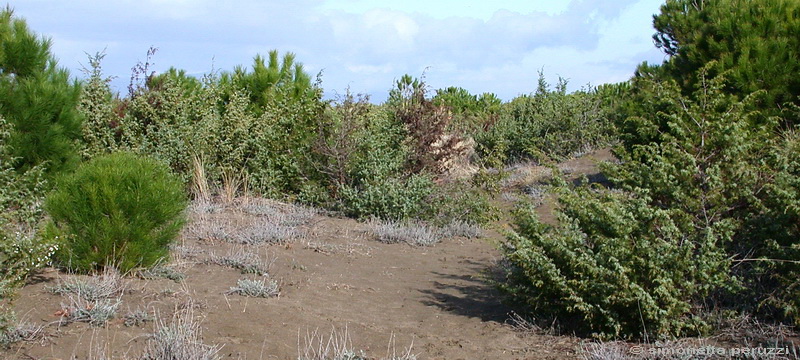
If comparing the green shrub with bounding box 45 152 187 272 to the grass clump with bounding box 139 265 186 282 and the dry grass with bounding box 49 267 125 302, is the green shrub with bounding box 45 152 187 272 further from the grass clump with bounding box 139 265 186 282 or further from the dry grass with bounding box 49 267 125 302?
the dry grass with bounding box 49 267 125 302

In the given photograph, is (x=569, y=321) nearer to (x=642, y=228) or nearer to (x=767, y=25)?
(x=642, y=228)

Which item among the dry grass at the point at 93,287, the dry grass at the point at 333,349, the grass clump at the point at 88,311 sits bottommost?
the dry grass at the point at 333,349

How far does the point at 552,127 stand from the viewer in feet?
54.7

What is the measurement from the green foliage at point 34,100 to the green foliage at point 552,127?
9080 mm

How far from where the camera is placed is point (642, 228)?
16.8 feet

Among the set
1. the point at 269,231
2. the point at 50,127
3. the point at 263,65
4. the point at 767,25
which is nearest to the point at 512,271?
the point at 269,231

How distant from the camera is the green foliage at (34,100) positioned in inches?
333

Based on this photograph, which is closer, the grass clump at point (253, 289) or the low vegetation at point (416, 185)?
the low vegetation at point (416, 185)

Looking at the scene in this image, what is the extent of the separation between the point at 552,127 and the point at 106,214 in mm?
12255

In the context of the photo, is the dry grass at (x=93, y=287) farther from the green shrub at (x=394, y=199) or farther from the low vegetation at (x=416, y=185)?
the green shrub at (x=394, y=199)

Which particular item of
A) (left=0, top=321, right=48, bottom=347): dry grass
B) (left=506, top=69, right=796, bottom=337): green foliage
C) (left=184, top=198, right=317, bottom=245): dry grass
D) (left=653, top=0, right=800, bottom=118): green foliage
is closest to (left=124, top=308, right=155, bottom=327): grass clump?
(left=0, top=321, right=48, bottom=347): dry grass

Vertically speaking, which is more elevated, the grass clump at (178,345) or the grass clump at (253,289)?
the grass clump at (253,289)

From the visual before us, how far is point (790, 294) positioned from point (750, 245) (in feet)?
1.74

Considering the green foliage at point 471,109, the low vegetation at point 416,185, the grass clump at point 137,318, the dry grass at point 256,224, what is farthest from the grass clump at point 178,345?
the green foliage at point 471,109
